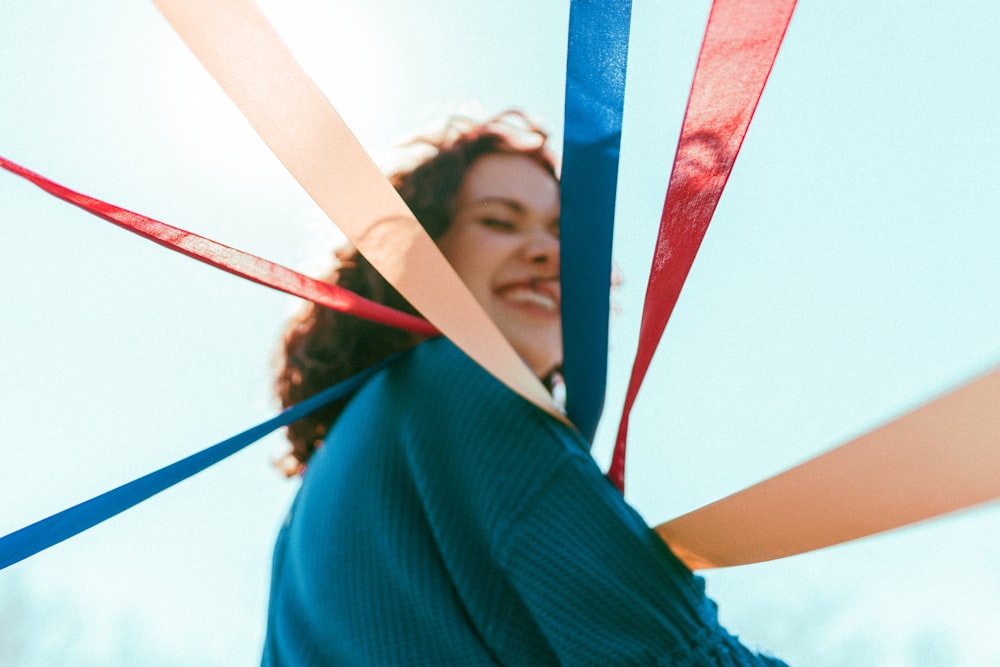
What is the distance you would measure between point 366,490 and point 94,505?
0.28 m

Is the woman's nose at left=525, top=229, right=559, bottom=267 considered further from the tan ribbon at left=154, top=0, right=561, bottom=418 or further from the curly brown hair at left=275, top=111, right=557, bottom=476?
the tan ribbon at left=154, top=0, right=561, bottom=418

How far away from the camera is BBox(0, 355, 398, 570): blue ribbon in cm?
88

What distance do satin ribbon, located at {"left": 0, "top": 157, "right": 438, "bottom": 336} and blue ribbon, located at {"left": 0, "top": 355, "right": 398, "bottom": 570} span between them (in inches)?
6.4

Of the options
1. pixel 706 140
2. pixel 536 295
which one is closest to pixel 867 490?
pixel 706 140

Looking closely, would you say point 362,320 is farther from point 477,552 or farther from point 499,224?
point 477,552

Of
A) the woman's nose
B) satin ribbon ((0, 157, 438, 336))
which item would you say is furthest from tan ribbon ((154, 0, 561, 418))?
the woman's nose

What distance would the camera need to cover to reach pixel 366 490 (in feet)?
3.05

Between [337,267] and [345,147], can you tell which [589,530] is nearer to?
[345,147]

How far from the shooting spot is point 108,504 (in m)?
0.91

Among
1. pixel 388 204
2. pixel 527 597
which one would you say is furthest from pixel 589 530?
pixel 388 204

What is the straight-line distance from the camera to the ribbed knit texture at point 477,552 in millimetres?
773

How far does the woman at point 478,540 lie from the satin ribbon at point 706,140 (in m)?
0.09

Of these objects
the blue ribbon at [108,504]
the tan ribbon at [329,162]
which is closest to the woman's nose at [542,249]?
the tan ribbon at [329,162]

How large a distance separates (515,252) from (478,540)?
0.45 m
